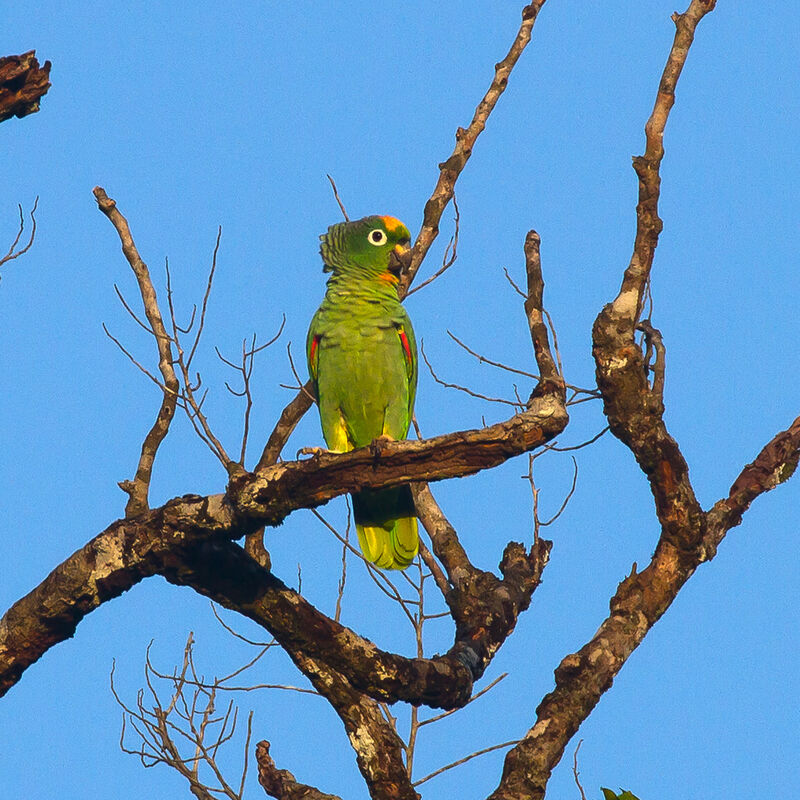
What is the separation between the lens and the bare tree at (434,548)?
11.6 feet

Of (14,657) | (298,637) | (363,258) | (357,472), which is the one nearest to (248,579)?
(298,637)

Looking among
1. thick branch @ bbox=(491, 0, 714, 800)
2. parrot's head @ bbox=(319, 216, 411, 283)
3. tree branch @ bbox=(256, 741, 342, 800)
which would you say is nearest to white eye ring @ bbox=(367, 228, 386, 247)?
parrot's head @ bbox=(319, 216, 411, 283)

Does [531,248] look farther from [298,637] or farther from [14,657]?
[14,657]

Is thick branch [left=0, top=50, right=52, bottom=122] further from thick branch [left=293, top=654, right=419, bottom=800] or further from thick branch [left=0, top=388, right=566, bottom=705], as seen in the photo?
thick branch [left=293, top=654, right=419, bottom=800]

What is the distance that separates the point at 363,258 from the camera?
6.16 meters

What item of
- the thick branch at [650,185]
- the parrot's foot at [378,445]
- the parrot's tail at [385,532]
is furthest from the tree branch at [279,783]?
the thick branch at [650,185]

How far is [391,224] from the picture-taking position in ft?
20.6

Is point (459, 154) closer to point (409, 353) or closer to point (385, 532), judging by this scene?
point (409, 353)

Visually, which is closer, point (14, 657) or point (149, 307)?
point (14, 657)

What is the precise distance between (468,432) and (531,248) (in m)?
1.70

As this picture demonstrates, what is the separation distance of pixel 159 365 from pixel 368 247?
176 centimetres

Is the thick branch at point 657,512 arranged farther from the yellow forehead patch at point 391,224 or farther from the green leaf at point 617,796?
the yellow forehead patch at point 391,224

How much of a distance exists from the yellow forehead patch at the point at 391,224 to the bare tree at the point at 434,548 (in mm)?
1363

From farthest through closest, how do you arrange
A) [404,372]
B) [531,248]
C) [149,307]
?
[404,372]
[149,307]
[531,248]
